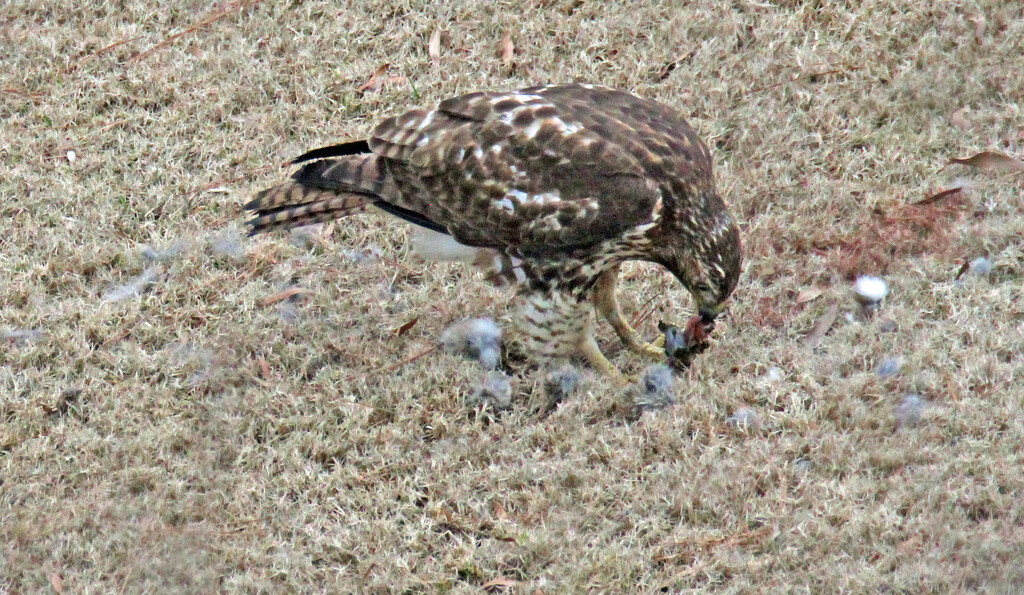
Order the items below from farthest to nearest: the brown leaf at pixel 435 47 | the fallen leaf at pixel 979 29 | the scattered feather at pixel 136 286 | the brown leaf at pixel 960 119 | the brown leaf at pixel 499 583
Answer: the brown leaf at pixel 435 47 → the fallen leaf at pixel 979 29 → the brown leaf at pixel 960 119 → the scattered feather at pixel 136 286 → the brown leaf at pixel 499 583

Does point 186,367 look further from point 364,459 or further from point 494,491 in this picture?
point 494,491

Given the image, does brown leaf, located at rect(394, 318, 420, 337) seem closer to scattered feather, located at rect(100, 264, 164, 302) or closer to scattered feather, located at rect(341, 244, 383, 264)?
scattered feather, located at rect(341, 244, 383, 264)

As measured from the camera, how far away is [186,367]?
5.02 m

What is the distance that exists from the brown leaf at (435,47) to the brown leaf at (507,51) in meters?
0.33

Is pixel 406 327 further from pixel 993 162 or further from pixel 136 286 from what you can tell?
pixel 993 162

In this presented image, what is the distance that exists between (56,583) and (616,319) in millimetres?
2407

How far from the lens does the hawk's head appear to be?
14.4 feet

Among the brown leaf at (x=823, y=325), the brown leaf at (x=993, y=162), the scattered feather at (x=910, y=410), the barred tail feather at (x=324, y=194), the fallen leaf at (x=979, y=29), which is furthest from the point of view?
the fallen leaf at (x=979, y=29)

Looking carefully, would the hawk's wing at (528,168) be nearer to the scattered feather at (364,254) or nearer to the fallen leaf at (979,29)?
the scattered feather at (364,254)

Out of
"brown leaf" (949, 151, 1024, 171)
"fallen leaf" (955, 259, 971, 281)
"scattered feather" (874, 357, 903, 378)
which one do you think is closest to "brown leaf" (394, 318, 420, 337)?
"scattered feather" (874, 357, 903, 378)

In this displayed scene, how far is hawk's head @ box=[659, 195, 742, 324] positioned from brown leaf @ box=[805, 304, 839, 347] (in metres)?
0.61

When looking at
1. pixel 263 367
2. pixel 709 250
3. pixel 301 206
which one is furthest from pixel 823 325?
pixel 263 367

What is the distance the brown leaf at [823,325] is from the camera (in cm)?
493

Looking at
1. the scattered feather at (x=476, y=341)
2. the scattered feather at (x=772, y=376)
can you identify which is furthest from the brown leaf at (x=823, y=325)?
the scattered feather at (x=476, y=341)
